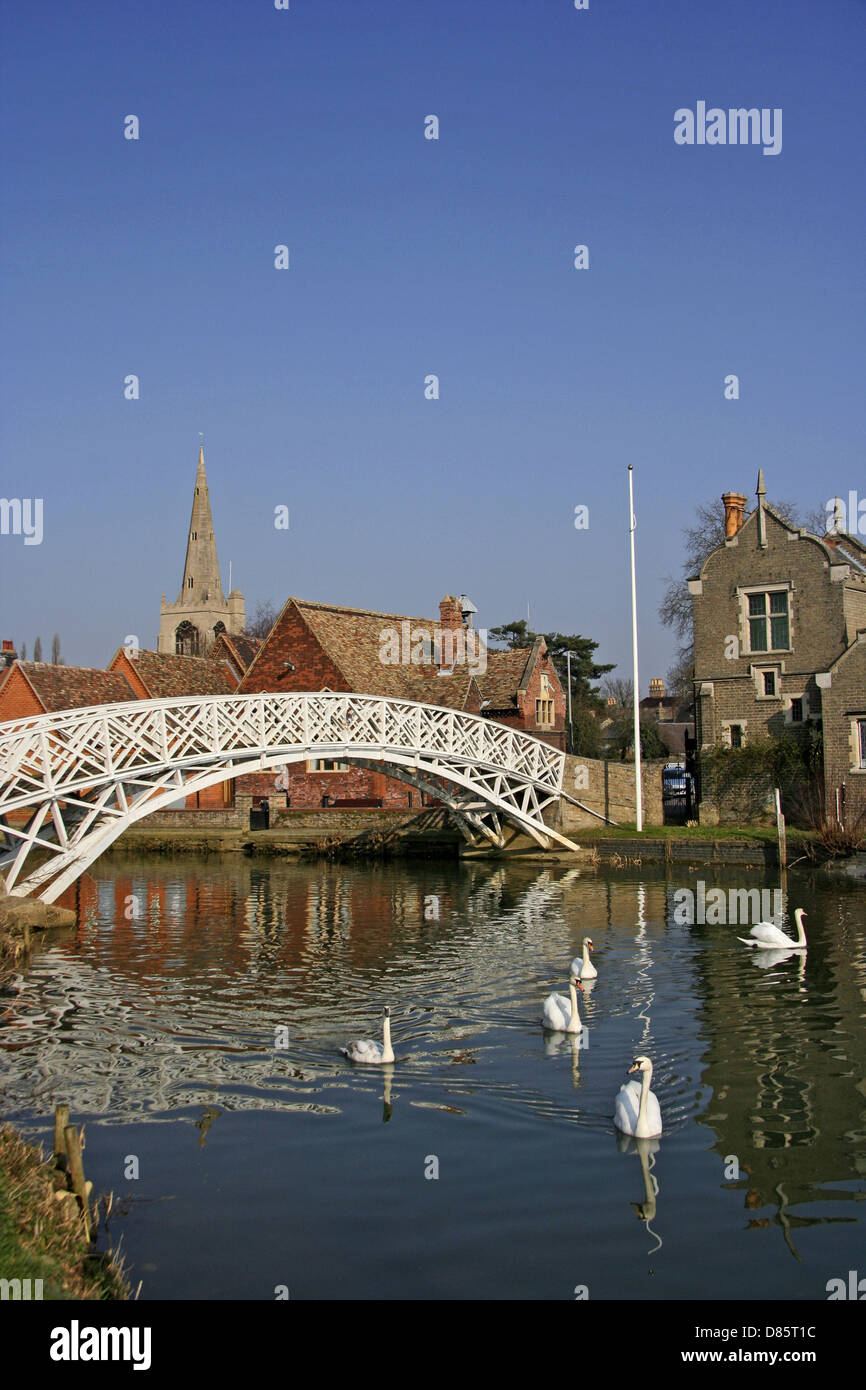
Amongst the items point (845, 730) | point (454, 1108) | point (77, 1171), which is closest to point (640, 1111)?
point (454, 1108)

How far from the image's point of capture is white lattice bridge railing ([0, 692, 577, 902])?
2372cm

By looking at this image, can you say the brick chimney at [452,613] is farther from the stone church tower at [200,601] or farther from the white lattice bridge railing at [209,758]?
the stone church tower at [200,601]

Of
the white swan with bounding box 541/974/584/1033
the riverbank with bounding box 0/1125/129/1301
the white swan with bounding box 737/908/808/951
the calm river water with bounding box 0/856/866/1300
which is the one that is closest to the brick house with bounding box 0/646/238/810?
the calm river water with bounding box 0/856/866/1300

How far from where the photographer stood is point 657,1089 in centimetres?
1369

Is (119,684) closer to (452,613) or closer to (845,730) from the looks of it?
(452,613)

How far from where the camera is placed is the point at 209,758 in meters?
26.5

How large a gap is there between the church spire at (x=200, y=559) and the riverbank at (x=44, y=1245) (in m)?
87.4

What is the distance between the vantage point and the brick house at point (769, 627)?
37.9 m

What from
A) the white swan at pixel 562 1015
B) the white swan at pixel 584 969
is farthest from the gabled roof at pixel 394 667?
the white swan at pixel 562 1015

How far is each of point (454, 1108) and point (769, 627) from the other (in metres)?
29.3

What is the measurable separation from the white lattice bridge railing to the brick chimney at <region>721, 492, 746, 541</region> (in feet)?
32.7

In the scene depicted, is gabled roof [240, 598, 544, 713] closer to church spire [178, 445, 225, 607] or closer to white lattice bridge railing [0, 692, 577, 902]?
white lattice bridge railing [0, 692, 577, 902]
